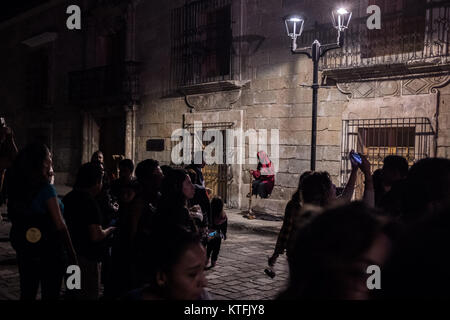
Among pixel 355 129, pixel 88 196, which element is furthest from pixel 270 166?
pixel 88 196

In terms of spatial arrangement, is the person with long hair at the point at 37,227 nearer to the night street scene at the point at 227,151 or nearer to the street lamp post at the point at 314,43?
the night street scene at the point at 227,151

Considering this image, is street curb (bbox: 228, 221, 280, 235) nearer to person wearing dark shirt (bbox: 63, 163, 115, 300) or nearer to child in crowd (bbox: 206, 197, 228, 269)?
child in crowd (bbox: 206, 197, 228, 269)

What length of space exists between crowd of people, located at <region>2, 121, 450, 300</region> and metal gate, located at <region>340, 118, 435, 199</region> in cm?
502

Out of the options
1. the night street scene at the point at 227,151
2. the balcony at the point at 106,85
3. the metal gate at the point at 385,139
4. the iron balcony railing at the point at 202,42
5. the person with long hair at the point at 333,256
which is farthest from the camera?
the balcony at the point at 106,85

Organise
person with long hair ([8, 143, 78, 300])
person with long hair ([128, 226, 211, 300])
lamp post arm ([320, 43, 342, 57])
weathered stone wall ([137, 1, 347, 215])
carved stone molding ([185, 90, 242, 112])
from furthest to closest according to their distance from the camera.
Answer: carved stone molding ([185, 90, 242, 112])
weathered stone wall ([137, 1, 347, 215])
lamp post arm ([320, 43, 342, 57])
person with long hair ([8, 143, 78, 300])
person with long hair ([128, 226, 211, 300])

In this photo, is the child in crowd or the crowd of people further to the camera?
the child in crowd

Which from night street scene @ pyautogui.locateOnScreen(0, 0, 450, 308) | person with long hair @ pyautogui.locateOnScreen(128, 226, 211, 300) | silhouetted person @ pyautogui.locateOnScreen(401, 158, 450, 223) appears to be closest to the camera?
night street scene @ pyautogui.locateOnScreen(0, 0, 450, 308)

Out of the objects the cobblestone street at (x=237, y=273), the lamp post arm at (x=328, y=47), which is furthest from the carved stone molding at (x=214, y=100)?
the cobblestone street at (x=237, y=273)

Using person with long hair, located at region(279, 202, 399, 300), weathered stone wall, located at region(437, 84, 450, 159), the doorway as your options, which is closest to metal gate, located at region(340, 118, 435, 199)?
weathered stone wall, located at region(437, 84, 450, 159)

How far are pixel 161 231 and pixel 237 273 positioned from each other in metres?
3.65

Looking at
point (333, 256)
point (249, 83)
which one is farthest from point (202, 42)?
point (333, 256)

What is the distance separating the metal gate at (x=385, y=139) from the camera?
9039 millimetres

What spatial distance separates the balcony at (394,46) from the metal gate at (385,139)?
1.00 meters

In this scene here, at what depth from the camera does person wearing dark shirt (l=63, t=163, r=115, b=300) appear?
3.41 metres
